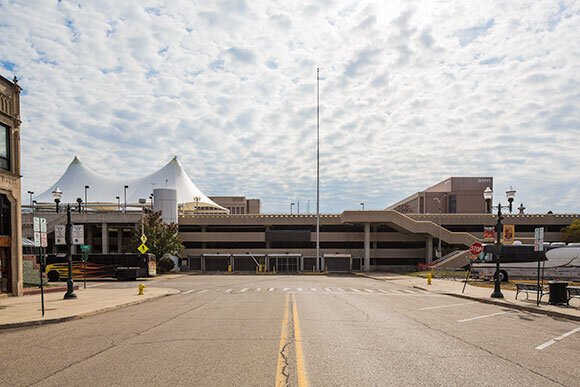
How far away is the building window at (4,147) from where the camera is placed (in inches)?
894

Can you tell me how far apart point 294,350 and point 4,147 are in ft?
65.3

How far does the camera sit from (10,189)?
23.2 metres

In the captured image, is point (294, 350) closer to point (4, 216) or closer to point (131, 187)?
point (4, 216)

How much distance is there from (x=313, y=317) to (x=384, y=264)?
5591 cm

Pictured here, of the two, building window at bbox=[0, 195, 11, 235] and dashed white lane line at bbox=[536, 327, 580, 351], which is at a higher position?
building window at bbox=[0, 195, 11, 235]

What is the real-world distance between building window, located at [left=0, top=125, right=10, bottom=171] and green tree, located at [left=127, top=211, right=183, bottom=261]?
31925 millimetres

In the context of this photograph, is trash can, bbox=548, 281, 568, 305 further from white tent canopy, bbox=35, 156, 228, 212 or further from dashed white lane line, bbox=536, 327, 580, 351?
white tent canopy, bbox=35, 156, 228, 212

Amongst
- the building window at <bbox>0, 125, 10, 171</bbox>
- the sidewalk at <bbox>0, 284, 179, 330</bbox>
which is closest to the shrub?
the sidewalk at <bbox>0, 284, 179, 330</bbox>

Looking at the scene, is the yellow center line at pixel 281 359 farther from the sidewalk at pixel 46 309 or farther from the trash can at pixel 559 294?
the trash can at pixel 559 294

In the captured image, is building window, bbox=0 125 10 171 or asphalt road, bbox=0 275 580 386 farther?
building window, bbox=0 125 10 171

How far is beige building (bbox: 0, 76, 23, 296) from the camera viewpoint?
74.4ft

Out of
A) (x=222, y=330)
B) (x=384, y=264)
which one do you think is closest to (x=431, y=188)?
(x=384, y=264)

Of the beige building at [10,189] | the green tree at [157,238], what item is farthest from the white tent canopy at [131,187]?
the beige building at [10,189]

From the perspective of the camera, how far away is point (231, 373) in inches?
304
